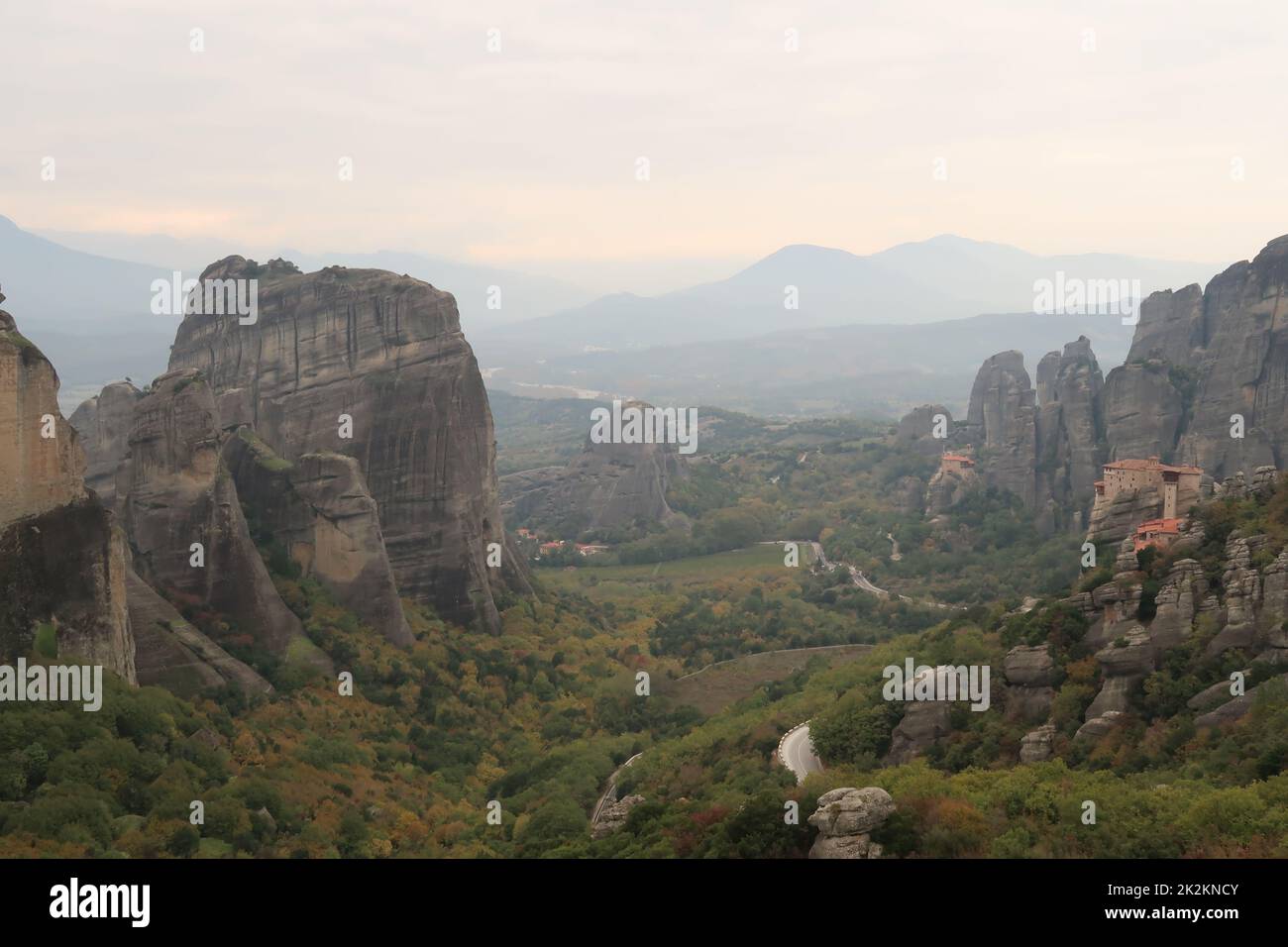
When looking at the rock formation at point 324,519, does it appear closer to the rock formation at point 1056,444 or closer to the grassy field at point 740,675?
the grassy field at point 740,675

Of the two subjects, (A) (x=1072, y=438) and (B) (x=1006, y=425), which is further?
(B) (x=1006, y=425)

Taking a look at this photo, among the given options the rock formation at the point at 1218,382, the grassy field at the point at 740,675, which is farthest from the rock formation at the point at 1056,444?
the grassy field at the point at 740,675

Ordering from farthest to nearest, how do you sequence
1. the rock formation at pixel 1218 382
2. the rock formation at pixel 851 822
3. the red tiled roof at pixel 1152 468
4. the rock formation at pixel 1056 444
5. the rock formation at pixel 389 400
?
the rock formation at pixel 1056 444 < the rock formation at pixel 1218 382 < the rock formation at pixel 389 400 < the red tiled roof at pixel 1152 468 < the rock formation at pixel 851 822

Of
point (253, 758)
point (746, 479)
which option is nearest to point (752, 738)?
point (253, 758)

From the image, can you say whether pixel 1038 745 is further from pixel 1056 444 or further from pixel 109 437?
pixel 1056 444

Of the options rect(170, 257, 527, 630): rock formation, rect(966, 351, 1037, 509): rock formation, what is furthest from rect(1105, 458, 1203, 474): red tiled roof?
rect(966, 351, 1037, 509): rock formation

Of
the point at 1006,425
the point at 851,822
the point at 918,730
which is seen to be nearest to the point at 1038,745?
the point at 918,730

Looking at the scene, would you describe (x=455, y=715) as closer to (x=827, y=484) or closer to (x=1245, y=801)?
(x=1245, y=801)
